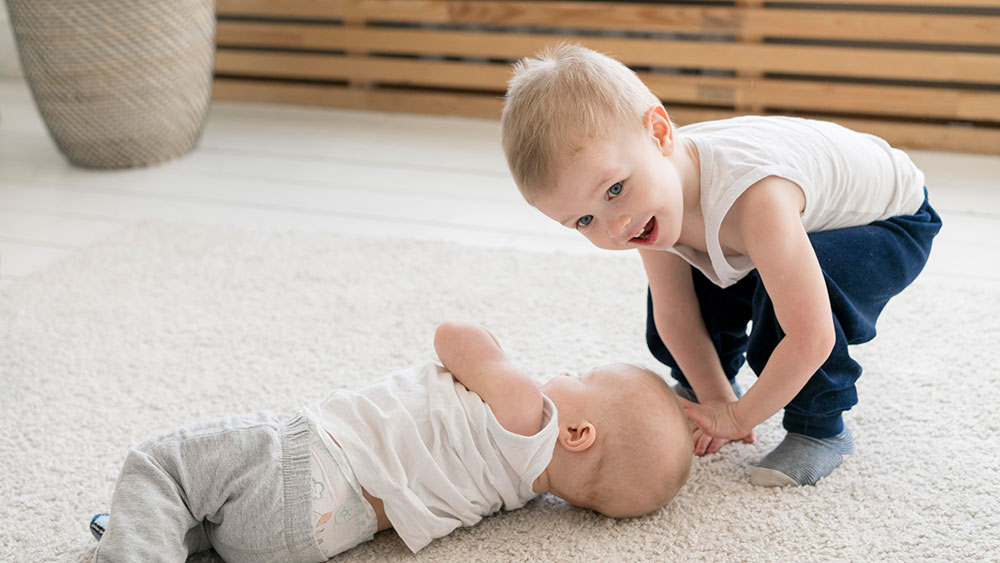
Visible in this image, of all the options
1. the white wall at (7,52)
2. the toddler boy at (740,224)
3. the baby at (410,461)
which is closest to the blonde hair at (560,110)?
A: the toddler boy at (740,224)

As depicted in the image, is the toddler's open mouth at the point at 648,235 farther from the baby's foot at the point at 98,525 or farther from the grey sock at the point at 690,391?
the baby's foot at the point at 98,525

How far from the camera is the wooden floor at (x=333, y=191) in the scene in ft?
6.22

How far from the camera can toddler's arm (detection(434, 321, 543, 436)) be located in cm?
103

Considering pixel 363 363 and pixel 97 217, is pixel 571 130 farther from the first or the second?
pixel 97 217

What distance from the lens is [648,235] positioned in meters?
1.02

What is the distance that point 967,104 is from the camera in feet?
7.25

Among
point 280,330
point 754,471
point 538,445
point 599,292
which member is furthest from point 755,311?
point 280,330

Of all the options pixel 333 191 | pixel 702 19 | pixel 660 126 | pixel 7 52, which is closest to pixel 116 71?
pixel 333 191

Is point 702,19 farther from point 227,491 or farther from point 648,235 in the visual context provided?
point 227,491

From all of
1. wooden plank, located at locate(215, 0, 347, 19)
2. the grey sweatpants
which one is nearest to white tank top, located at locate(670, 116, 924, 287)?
the grey sweatpants

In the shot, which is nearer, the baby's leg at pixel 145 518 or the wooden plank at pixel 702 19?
the baby's leg at pixel 145 518

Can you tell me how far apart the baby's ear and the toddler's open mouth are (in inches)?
8.2

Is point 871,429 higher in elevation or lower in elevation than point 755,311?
lower

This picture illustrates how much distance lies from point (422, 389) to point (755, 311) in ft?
1.33
